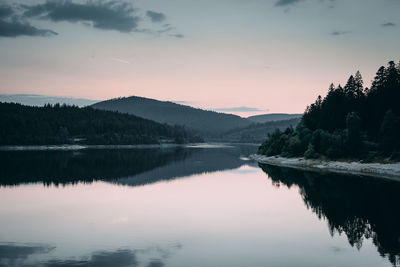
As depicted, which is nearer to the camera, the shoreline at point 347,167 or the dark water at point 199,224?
the dark water at point 199,224

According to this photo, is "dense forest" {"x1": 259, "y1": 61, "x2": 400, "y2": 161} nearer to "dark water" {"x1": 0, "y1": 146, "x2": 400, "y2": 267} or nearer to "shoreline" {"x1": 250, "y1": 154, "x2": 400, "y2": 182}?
"shoreline" {"x1": 250, "y1": 154, "x2": 400, "y2": 182}

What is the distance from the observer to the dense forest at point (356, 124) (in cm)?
9331

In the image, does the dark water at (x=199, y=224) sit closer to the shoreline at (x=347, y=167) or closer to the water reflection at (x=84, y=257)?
the water reflection at (x=84, y=257)

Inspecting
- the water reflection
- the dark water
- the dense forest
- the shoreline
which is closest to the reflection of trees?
the dark water

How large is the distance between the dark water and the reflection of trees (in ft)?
0.37

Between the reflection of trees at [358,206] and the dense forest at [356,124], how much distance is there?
2162 centimetres

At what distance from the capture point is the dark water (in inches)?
1109

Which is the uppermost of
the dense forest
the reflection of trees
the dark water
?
the dense forest

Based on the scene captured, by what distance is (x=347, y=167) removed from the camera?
94250 mm

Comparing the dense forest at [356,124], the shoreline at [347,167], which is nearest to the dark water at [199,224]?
Answer: the shoreline at [347,167]

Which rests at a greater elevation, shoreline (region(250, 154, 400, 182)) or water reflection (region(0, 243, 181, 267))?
shoreline (region(250, 154, 400, 182))

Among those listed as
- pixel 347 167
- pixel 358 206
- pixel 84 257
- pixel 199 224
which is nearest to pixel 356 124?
pixel 347 167

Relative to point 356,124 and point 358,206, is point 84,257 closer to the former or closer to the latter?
point 358,206

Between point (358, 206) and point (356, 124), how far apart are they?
5644cm
